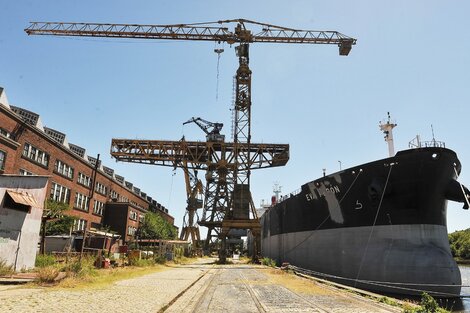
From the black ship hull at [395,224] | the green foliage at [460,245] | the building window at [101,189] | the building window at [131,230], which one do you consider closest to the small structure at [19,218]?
the black ship hull at [395,224]

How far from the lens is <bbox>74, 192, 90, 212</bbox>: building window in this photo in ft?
140

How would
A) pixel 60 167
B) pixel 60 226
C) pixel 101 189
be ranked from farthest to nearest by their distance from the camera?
pixel 101 189 < pixel 60 167 < pixel 60 226

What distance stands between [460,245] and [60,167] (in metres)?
96.9

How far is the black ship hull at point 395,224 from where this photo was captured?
705 inches

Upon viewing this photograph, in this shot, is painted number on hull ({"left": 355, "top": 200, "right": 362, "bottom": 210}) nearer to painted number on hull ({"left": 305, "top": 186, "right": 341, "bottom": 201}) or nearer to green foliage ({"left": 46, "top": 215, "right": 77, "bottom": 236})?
painted number on hull ({"left": 305, "top": 186, "right": 341, "bottom": 201})

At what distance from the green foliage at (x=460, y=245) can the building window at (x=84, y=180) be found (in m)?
87.8

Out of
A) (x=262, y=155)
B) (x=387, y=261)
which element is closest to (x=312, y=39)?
(x=262, y=155)

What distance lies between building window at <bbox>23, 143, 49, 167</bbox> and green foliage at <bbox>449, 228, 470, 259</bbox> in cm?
9395

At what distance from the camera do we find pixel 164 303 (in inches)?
400

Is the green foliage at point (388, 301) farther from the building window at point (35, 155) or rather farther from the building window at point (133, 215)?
the building window at point (133, 215)

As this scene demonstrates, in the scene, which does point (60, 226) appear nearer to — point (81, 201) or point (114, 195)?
point (81, 201)

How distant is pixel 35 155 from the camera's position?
1336 inches

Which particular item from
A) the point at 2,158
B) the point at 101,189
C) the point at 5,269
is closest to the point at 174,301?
the point at 5,269

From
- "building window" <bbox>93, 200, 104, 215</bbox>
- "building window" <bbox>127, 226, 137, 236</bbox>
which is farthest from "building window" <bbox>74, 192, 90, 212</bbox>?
"building window" <bbox>127, 226, 137, 236</bbox>
